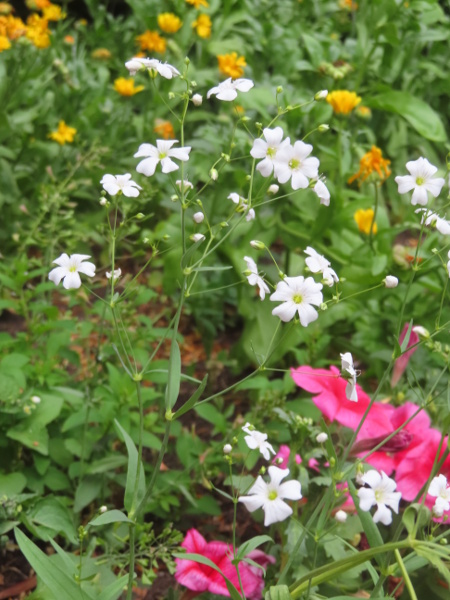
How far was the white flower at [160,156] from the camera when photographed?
3.10ft

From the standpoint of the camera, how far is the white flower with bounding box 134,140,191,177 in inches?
37.2

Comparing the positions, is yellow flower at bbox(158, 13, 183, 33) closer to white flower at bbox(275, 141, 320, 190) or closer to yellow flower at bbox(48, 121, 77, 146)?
yellow flower at bbox(48, 121, 77, 146)

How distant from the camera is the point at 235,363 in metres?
1.96

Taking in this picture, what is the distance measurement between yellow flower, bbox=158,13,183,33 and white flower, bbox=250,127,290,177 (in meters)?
1.71

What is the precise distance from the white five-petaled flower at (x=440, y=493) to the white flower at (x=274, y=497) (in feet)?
0.52

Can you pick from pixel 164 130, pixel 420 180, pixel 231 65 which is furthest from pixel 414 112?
pixel 420 180

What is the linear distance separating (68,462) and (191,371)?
1.21 ft

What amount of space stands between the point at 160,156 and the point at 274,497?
16.6 inches

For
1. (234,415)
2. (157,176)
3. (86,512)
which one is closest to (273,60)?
(157,176)

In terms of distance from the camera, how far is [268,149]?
966 mm

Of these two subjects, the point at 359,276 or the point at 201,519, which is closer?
the point at 201,519

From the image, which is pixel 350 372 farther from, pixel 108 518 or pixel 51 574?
pixel 51 574

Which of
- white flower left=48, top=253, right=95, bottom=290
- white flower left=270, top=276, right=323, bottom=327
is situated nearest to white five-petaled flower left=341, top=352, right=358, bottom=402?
white flower left=270, top=276, right=323, bottom=327

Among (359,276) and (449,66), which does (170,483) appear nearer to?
(359,276)
